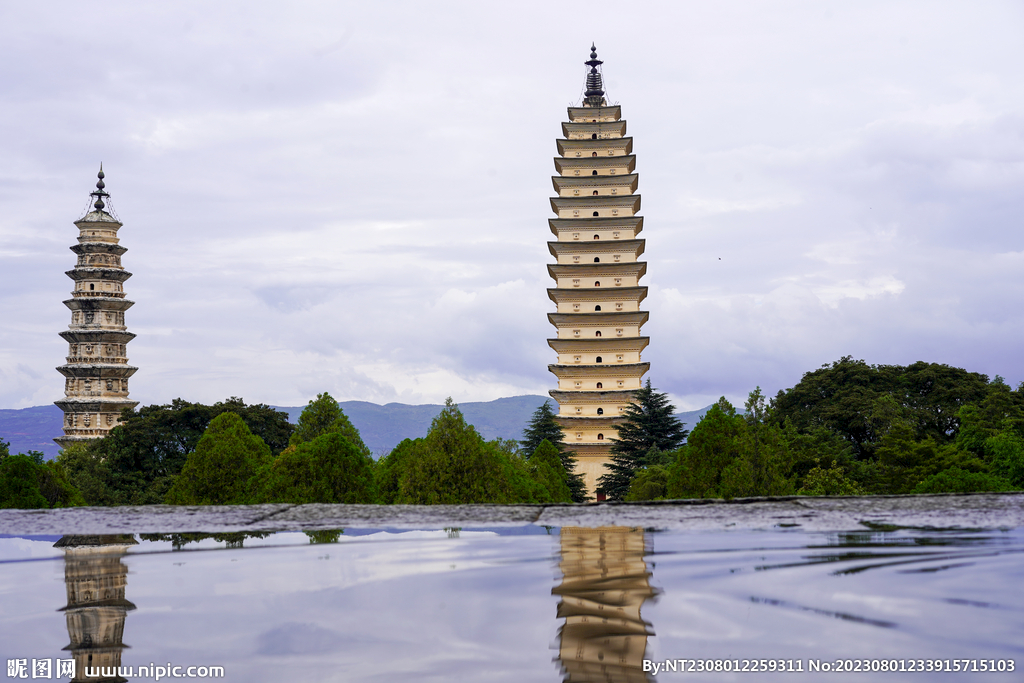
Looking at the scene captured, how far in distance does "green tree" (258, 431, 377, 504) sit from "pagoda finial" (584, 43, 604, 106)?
Answer: 42737 millimetres

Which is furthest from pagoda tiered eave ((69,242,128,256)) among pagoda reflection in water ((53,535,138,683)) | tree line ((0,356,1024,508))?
pagoda reflection in water ((53,535,138,683))

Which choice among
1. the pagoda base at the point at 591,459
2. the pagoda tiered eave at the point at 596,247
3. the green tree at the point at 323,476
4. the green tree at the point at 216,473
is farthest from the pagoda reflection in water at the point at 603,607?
the pagoda tiered eave at the point at 596,247

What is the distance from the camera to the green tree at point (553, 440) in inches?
1644

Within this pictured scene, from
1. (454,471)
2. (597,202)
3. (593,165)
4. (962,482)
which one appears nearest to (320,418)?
(454,471)

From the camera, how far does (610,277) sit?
48.8 m

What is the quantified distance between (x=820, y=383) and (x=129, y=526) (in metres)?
43.0

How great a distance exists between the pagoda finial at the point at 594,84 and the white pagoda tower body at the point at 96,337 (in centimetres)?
3236

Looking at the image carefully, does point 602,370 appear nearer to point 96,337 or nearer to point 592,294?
point 592,294

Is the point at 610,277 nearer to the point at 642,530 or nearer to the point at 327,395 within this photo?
the point at 327,395

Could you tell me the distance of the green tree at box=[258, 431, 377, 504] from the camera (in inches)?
522

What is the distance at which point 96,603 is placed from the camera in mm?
3404

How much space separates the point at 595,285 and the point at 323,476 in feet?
119

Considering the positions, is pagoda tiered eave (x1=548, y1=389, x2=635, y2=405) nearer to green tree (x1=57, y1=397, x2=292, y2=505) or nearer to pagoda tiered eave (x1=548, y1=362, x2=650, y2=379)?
pagoda tiered eave (x1=548, y1=362, x2=650, y2=379)

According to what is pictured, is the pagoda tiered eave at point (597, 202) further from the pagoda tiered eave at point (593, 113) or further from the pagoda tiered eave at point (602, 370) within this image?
the pagoda tiered eave at point (602, 370)
